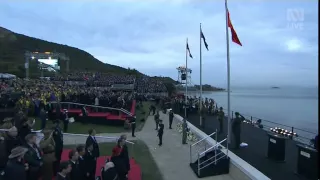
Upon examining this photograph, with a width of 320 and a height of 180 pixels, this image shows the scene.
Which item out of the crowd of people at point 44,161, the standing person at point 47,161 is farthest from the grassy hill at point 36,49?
the standing person at point 47,161

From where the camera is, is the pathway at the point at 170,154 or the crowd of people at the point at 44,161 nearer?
the crowd of people at the point at 44,161

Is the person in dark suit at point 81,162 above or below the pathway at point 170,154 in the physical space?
above

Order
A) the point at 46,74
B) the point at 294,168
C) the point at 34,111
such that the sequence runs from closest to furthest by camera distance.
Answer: the point at 294,168, the point at 34,111, the point at 46,74

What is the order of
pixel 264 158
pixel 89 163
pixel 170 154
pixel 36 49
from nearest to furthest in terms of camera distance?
pixel 89 163, pixel 264 158, pixel 170 154, pixel 36 49

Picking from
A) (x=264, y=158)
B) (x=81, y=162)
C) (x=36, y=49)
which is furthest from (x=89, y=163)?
(x=36, y=49)

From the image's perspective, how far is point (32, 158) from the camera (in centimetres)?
671

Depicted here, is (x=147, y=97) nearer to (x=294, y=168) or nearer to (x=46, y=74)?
(x=294, y=168)

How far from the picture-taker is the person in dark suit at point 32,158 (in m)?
6.67

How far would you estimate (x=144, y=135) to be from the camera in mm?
20188

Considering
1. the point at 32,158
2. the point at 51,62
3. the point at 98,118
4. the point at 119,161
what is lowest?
the point at 98,118

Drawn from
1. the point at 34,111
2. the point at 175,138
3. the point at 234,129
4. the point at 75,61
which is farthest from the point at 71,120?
the point at 75,61

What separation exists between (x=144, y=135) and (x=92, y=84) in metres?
33.6

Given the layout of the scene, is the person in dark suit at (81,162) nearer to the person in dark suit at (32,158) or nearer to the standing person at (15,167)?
the person in dark suit at (32,158)

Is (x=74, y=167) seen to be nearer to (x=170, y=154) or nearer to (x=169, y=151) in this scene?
(x=170, y=154)
